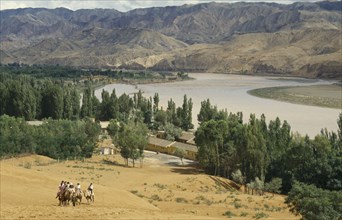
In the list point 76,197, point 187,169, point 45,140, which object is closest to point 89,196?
point 76,197

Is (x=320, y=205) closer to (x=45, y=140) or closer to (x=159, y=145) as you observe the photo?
(x=45, y=140)

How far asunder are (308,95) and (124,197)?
136814 millimetres

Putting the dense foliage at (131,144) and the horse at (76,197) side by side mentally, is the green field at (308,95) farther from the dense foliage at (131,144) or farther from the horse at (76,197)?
the horse at (76,197)

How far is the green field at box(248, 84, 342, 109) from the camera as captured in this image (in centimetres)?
14251

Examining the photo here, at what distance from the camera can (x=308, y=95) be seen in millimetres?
161625

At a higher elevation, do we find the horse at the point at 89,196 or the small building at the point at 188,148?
the horse at the point at 89,196

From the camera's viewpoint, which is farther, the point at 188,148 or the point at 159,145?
the point at 159,145

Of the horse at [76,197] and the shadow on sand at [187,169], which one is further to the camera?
the shadow on sand at [187,169]

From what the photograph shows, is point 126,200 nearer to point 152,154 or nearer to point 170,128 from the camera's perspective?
point 152,154

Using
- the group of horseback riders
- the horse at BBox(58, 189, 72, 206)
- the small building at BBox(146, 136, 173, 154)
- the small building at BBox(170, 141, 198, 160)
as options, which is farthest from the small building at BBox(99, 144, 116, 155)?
the horse at BBox(58, 189, 72, 206)

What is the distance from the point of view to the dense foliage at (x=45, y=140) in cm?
6066

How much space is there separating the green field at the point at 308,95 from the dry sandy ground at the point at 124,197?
306ft

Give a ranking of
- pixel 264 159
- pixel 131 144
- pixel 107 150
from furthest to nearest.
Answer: pixel 107 150, pixel 131 144, pixel 264 159

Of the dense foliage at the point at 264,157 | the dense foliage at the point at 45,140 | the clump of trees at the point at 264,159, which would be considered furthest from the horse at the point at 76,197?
the dense foliage at the point at 45,140
